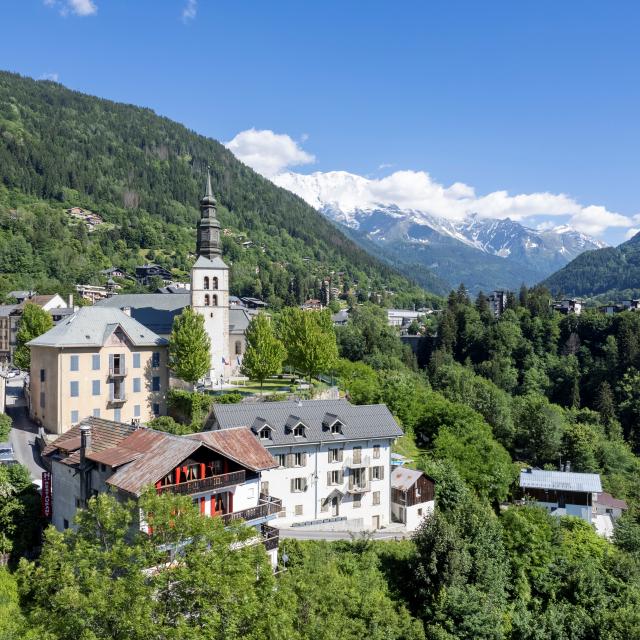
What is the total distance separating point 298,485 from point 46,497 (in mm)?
17441

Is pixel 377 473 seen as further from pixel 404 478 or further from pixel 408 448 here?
pixel 408 448

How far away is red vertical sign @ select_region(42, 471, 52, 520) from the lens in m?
37.1

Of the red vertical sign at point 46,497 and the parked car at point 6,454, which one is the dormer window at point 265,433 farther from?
the parked car at point 6,454

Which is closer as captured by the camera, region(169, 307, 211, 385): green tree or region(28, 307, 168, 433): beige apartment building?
region(28, 307, 168, 433): beige apartment building

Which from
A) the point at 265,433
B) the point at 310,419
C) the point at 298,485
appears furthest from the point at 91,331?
the point at 298,485

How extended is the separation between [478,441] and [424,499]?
50.3 ft

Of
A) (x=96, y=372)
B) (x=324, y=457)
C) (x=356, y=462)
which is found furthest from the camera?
(x=96, y=372)

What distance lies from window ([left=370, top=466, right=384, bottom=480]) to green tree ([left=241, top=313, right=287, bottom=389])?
1943cm

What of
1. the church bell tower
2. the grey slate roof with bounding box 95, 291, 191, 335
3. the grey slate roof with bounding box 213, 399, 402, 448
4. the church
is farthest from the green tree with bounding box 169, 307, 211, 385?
the grey slate roof with bounding box 95, 291, 191, 335

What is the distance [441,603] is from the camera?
36.4 m

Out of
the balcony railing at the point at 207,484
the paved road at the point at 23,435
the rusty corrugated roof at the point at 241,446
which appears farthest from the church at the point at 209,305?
the balcony railing at the point at 207,484

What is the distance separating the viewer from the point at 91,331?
55344mm

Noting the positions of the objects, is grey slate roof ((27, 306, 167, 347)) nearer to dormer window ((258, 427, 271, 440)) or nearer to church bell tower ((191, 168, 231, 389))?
church bell tower ((191, 168, 231, 389))

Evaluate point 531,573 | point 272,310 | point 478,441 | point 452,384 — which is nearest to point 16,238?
point 272,310
